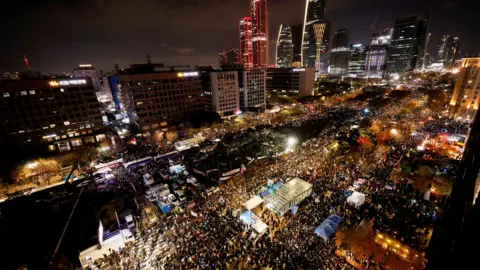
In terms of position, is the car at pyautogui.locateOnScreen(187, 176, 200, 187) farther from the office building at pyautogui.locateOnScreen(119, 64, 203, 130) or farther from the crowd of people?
the office building at pyautogui.locateOnScreen(119, 64, 203, 130)

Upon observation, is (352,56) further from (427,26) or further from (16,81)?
(16,81)

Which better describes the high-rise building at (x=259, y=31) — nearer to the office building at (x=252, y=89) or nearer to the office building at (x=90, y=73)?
the office building at (x=252, y=89)

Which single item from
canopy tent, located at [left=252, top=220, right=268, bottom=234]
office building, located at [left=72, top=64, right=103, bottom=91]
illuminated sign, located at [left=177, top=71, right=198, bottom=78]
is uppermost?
office building, located at [left=72, top=64, right=103, bottom=91]

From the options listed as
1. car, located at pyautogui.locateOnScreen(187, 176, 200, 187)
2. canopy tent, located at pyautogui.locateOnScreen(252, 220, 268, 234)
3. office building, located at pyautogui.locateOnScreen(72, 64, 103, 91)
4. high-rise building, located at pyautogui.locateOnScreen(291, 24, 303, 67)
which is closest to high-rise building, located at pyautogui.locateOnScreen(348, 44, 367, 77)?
high-rise building, located at pyautogui.locateOnScreen(291, 24, 303, 67)

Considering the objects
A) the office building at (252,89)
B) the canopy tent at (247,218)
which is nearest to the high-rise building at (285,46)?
the office building at (252,89)

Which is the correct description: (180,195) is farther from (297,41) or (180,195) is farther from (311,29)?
(297,41)

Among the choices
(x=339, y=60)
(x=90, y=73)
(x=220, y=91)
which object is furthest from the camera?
(x=339, y=60)

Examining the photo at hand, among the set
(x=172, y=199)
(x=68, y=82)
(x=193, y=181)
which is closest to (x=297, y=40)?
Answer: (x=68, y=82)
